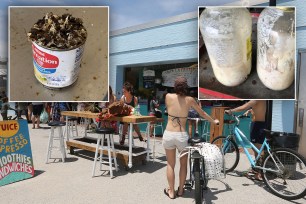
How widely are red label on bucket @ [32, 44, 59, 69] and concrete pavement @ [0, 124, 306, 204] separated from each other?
2.02 metres

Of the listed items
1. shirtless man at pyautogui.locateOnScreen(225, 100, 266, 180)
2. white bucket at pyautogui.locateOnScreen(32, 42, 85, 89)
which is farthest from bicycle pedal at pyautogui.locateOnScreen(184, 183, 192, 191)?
white bucket at pyautogui.locateOnScreen(32, 42, 85, 89)

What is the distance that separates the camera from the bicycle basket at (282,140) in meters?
4.86

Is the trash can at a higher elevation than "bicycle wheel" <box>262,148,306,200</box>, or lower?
higher

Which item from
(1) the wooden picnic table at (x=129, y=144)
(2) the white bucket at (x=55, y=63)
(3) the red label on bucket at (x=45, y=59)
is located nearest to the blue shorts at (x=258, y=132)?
(1) the wooden picnic table at (x=129, y=144)

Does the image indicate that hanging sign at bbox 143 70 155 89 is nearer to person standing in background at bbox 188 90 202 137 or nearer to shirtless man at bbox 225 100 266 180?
person standing in background at bbox 188 90 202 137

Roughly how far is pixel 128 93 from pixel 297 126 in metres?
4.48

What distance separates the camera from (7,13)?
5.09 m

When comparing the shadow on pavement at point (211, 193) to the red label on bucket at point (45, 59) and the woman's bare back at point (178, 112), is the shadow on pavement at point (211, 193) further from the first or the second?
the red label on bucket at point (45, 59)

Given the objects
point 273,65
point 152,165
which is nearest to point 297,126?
point 273,65

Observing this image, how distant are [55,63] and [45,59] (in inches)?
7.8

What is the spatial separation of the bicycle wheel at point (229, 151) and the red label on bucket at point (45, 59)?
11.6ft

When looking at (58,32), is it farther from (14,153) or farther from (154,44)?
(154,44)

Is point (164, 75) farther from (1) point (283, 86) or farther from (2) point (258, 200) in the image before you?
(2) point (258, 200)

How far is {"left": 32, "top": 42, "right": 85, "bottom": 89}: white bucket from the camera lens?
4.32m
